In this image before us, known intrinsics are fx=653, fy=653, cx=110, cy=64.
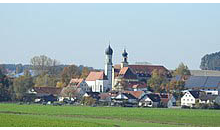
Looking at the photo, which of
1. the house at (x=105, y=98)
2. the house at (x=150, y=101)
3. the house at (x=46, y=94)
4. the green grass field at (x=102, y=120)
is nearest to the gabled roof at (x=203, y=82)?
the house at (x=105, y=98)

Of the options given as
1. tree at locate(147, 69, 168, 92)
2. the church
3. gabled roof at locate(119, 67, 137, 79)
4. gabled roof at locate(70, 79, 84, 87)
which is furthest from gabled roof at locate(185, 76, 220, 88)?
gabled roof at locate(70, 79, 84, 87)

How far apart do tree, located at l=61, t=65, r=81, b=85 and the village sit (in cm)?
344

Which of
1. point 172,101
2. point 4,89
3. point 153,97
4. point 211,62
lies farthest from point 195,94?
point 211,62

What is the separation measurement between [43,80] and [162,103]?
1546 inches

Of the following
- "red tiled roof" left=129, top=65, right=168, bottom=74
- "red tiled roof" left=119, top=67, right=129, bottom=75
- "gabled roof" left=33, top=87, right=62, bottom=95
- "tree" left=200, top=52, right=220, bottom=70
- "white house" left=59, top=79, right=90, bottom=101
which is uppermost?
"tree" left=200, top=52, right=220, bottom=70

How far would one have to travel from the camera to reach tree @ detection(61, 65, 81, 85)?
4856 inches

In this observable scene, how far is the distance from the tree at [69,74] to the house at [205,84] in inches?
950

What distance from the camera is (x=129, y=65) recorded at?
12925cm

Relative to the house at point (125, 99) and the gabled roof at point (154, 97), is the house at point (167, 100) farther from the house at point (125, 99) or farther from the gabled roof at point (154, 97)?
the house at point (125, 99)

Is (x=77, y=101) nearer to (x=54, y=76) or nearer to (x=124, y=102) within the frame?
(x=124, y=102)

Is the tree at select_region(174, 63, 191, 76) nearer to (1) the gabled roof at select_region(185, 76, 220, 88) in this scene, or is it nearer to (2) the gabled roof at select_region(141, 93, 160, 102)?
(1) the gabled roof at select_region(185, 76, 220, 88)

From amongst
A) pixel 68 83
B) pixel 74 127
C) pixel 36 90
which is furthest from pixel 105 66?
pixel 74 127

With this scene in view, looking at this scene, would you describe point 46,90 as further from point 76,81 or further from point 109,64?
point 109,64

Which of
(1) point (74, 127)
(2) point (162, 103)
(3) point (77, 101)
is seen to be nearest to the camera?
(1) point (74, 127)
